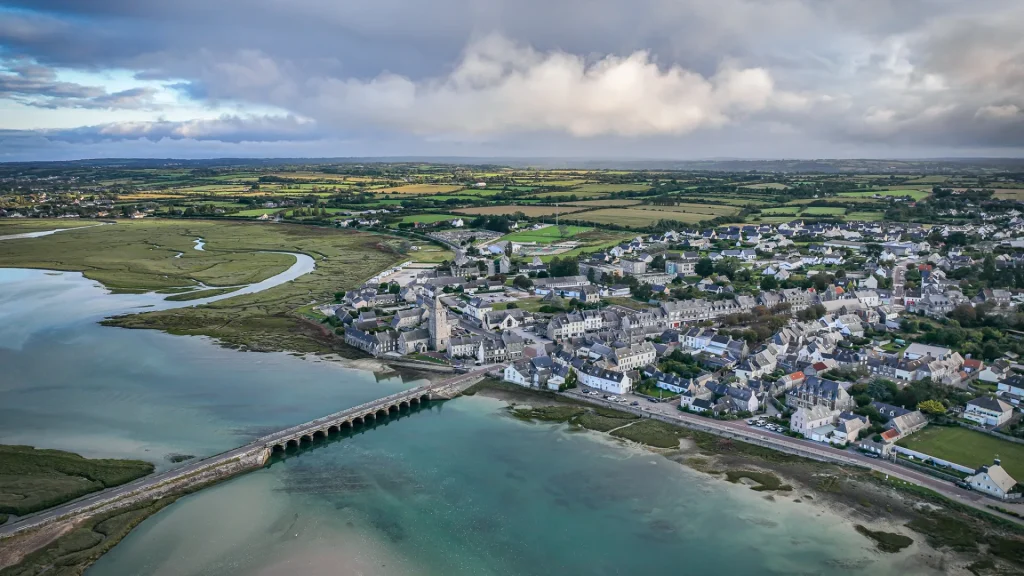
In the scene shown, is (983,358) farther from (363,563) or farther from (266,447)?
(266,447)

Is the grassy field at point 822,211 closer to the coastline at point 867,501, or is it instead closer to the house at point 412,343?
the house at point 412,343

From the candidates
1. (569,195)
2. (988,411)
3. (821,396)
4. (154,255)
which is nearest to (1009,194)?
Answer: (569,195)

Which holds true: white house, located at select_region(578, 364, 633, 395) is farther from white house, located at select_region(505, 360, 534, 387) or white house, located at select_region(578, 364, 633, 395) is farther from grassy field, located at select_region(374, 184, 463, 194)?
grassy field, located at select_region(374, 184, 463, 194)

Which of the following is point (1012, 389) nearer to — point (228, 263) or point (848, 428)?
point (848, 428)

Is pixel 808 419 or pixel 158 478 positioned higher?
pixel 808 419

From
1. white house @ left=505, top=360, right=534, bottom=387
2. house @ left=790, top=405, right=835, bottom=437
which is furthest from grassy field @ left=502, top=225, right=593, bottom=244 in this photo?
house @ left=790, top=405, right=835, bottom=437

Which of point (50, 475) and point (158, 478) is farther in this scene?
point (50, 475)
